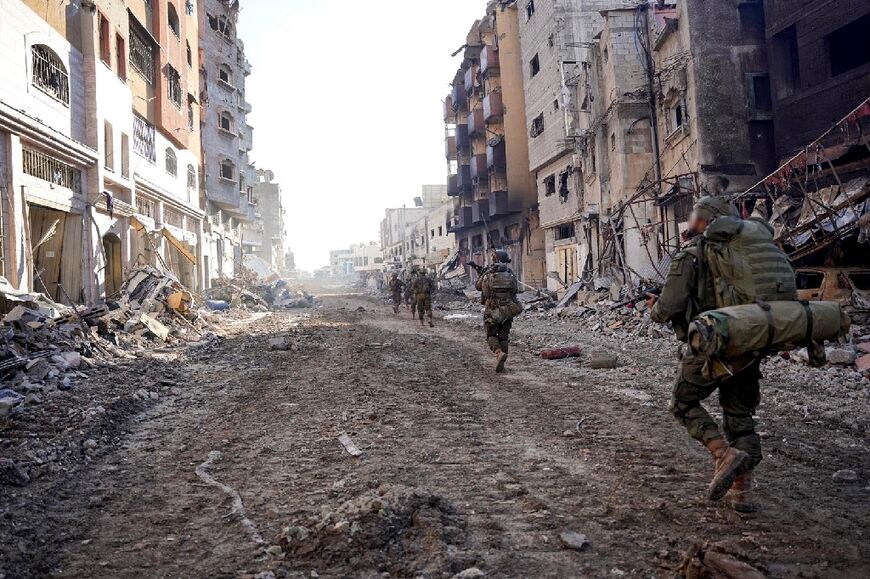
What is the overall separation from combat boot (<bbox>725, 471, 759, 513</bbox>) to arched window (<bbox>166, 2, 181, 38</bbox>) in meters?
24.4

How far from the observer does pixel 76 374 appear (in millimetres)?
7879

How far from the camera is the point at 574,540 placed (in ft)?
9.15

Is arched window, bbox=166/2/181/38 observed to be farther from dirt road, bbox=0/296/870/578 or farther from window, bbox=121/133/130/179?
dirt road, bbox=0/296/870/578

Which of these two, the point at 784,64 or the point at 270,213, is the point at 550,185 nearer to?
the point at 784,64

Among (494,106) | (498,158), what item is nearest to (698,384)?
(498,158)

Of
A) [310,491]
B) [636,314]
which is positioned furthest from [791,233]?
[310,491]

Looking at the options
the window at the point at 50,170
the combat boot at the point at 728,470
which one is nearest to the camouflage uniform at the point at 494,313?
the combat boot at the point at 728,470

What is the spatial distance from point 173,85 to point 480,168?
17.7 meters

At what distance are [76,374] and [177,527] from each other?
585 centimetres

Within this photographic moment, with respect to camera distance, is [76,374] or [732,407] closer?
[732,407]

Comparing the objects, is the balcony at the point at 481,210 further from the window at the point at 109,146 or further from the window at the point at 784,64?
the window at the point at 109,146

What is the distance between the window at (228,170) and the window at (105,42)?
1669cm

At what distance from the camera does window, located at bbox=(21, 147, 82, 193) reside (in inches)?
462

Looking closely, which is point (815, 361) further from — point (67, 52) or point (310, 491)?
point (67, 52)
